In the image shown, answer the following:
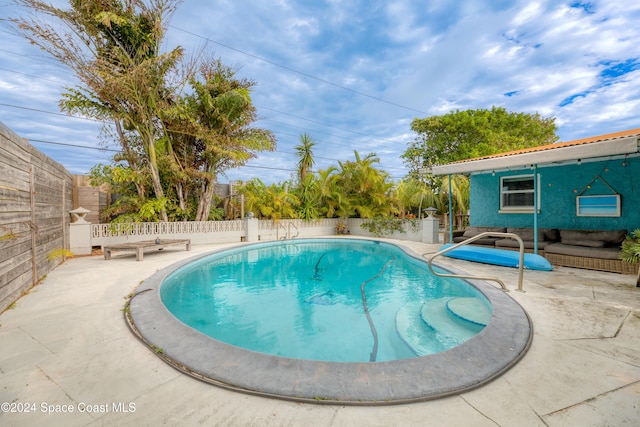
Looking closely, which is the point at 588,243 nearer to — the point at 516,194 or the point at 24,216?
the point at 516,194

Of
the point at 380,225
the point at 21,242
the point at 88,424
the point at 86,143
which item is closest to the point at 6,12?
the point at 86,143

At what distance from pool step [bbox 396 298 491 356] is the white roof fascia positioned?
414cm

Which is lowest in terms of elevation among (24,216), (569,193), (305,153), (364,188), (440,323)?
(440,323)

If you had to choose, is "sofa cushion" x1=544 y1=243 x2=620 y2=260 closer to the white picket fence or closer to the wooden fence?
the white picket fence

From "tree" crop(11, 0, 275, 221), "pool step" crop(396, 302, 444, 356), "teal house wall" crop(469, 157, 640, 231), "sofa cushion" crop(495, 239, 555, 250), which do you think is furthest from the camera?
"tree" crop(11, 0, 275, 221)

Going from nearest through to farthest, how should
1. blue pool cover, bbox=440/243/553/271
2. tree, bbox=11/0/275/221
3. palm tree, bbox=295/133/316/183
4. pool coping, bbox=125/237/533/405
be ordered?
pool coping, bbox=125/237/533/405 < blue pool cover, bbox=440/243/553/271 < tree, bbox=11/0/275/221 < palm tree, bbox=295/133/316/183

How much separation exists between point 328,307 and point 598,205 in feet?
25.2

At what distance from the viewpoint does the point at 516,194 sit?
336 inches

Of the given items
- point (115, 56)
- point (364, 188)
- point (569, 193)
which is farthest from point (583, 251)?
point (115, 56)

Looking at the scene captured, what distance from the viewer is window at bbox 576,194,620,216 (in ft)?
21.6

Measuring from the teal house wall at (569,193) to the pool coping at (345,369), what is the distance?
6.45 m

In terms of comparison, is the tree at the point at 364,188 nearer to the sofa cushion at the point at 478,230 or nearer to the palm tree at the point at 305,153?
the palm tree at the point at 305,153

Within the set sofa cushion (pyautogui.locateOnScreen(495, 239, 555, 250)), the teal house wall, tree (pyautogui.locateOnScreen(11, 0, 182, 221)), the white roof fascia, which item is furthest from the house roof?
tree (pyautogui.locateOnScreen(11, 0, 182, 221))

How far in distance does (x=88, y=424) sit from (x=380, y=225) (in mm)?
12596
